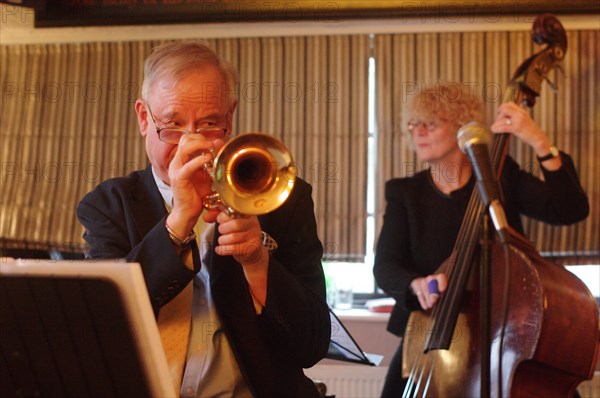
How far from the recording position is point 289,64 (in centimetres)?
413

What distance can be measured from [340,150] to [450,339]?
1.77 metres

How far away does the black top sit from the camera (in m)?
3.02

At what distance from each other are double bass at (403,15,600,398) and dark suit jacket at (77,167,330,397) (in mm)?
458

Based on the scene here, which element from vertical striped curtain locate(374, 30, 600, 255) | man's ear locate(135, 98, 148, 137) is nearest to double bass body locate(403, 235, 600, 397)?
man's ear locate(135, 98, 148, 137)

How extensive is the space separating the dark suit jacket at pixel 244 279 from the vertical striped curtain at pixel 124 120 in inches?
77.1

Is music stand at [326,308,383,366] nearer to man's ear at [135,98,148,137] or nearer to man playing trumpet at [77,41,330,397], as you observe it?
man playing trumpet at [77,41,330,397]

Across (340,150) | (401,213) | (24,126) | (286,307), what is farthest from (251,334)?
(24,126)

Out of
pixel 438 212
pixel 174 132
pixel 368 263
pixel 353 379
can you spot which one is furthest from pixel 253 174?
pixel 368 263

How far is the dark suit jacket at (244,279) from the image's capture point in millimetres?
1700

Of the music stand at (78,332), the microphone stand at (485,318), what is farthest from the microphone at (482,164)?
the music stand at (78,332)

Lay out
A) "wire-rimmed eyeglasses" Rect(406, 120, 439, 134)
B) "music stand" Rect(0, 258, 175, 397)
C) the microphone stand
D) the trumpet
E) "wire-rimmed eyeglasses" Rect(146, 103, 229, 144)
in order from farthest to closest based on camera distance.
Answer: "wire-rimmed eyeglasses" Rect(406, 120, 439, 134)
the microphone stand
"wire-rimmed eyeglasses" Rect(146, 103, 229, 144)
the trumpet
"music stand" Rect(0, 258, 175, 397)

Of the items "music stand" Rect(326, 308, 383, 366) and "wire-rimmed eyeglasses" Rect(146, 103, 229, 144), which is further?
"music stand" Rect(326, 308, 383, 366)

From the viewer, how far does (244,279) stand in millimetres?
1812

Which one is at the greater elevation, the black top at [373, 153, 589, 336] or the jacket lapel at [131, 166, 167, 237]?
the jacket lapel at [131, 166, 167, 237]
